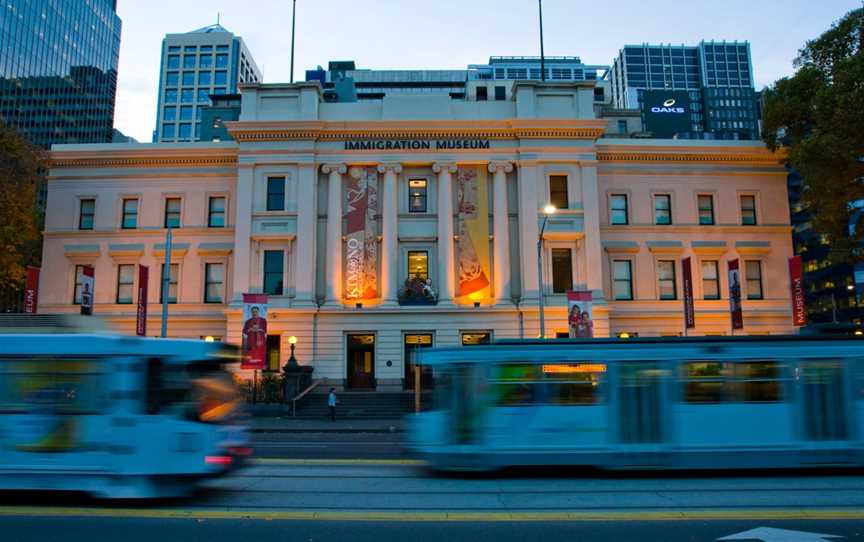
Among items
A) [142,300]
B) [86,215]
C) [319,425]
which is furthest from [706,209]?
[86,215]

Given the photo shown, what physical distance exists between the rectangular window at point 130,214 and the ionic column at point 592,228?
25.3 meters

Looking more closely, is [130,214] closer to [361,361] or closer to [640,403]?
[361,361]

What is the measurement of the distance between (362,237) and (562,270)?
1097 centimetres

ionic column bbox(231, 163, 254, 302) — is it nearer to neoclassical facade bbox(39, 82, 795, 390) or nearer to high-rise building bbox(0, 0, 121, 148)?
neoclassical facade bbox(39, 82, 795, 390)

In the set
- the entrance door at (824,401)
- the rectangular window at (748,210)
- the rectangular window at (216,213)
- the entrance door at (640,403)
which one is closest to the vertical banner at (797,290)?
the rectangular window at (748,210)

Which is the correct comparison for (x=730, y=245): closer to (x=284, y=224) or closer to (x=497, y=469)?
(x=284, y=224)

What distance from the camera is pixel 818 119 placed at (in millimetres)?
28281

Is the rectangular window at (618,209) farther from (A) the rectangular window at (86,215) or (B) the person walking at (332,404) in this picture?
(A) the rectangular window at (86,215)

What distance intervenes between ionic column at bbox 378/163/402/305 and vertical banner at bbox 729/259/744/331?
17221 mm

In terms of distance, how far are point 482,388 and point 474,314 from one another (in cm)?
2062

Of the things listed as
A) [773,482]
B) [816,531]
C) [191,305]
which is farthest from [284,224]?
[816,531]

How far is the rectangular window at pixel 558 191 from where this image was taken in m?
34.3

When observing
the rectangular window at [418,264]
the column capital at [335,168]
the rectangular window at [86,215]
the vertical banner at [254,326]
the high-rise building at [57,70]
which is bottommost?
the vertical banner at [254,326]

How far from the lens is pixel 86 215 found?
3622cm
